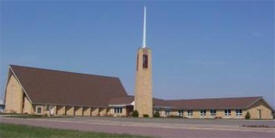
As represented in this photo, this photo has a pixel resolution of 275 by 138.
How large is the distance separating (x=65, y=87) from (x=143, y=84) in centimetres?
1410

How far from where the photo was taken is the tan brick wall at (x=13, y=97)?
5628 centimetres

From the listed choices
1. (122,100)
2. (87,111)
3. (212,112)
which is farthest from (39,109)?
(212,112)

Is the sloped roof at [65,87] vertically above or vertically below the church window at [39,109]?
above

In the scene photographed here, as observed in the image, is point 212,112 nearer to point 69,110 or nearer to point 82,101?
point 82,101

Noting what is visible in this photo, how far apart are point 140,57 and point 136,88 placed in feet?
13.8

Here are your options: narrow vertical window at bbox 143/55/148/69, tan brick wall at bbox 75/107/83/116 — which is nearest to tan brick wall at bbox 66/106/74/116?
tan brick wall at bbox 75/107/83/116

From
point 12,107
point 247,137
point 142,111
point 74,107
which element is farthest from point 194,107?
point 247,137

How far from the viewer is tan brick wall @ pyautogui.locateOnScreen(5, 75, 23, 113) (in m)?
56.3

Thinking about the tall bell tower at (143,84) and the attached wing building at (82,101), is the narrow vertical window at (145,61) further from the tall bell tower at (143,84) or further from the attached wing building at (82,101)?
the attached wing building at (82,101)

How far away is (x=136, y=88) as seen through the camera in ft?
177

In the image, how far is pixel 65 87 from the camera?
201 ft

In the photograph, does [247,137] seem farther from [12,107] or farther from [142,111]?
[12,107]

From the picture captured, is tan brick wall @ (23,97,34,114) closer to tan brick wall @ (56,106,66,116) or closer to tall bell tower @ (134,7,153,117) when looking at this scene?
tan brick wall @ (56,106,66,116)

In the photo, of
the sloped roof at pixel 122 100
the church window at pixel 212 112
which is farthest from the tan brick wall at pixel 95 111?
the church window at pixel 212 112
